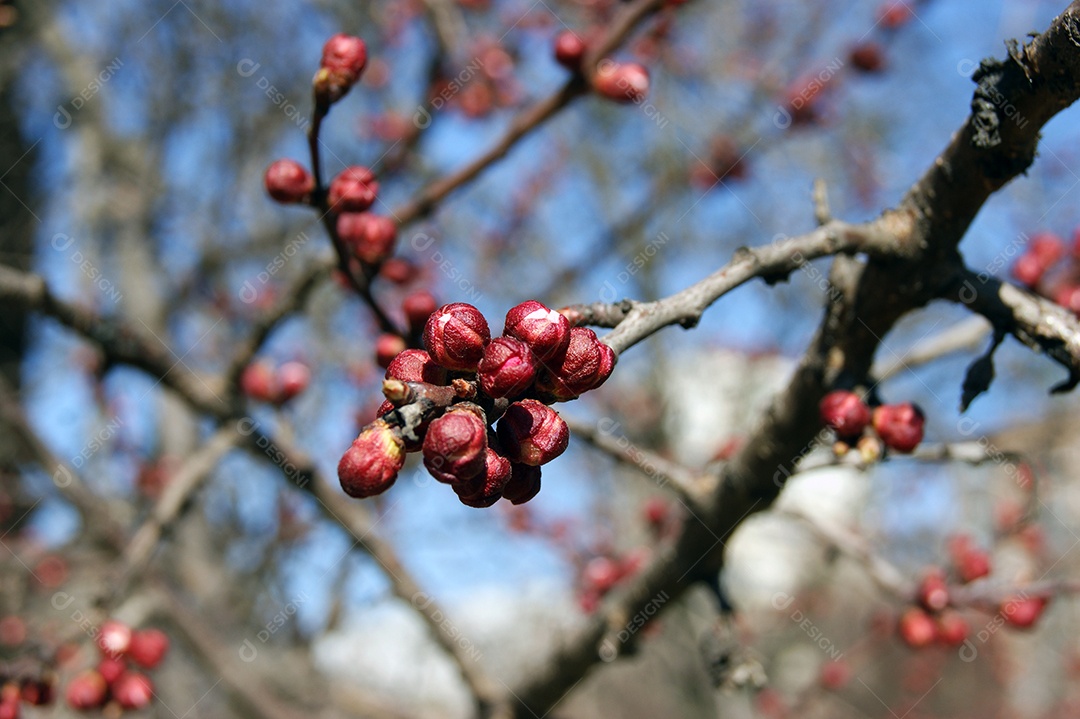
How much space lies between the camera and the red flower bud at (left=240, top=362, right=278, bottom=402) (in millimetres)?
2867

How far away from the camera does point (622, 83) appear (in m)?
2.32

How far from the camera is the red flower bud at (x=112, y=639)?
232 centimetres

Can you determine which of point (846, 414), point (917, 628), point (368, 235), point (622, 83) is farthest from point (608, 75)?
point (917, 628)

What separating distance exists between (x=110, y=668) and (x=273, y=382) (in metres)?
1.05

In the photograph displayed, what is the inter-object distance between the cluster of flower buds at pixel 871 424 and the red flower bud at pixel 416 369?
89 cm

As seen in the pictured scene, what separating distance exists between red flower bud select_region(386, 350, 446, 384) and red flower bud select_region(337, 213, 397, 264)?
0.86 metres

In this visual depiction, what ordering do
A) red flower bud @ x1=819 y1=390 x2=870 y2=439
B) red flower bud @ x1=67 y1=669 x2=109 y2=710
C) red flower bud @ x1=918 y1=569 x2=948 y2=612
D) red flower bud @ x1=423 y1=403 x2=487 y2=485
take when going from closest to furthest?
red flower bud @ x1=423 y1=403 x2=487 y2=485 → red flower bud @ x1=819 y1=390 x2=870 y2=439 → red flower bud @ x1=67 y1=669 x2=109 y2=710 → red flower bud @ x1=918 y1=569 x2=948 y2=612

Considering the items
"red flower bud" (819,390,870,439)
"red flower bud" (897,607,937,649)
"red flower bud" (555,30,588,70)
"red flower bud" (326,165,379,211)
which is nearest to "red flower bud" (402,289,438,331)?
"red flower bud" (326,165,379,211)

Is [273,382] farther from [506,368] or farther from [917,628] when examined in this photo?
[917,628]

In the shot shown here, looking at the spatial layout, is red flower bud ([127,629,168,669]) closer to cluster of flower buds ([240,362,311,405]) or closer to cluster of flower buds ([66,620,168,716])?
cluster of flower buds ([66,620,168,716])

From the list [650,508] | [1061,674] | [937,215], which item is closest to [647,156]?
[650,508]

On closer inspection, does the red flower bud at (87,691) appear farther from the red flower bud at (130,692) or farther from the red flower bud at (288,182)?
the red flower bud at (288,182)

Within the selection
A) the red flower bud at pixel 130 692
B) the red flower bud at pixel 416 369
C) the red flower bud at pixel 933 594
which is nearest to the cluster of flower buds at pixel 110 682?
the red flower bud at pixel 130 692

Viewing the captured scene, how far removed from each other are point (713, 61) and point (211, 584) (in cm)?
568
